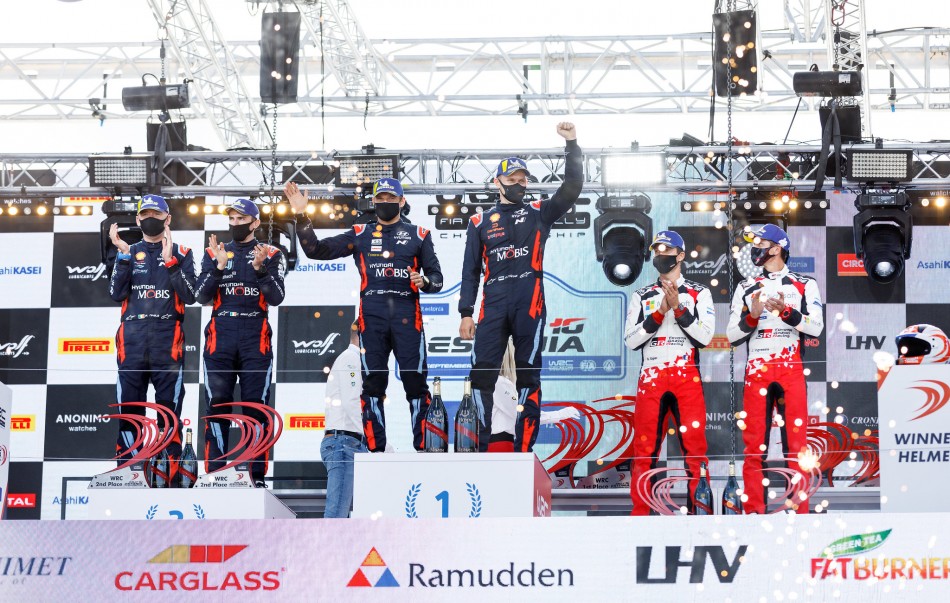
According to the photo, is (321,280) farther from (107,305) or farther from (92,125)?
(92,125)

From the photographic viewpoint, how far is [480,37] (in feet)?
36.0

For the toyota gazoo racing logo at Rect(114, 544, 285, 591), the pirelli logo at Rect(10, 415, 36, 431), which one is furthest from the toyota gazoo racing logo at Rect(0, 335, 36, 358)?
the toyota gazoo racing logo at Rect(114, 544, 285, 591)

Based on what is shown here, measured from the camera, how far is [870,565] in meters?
4.00

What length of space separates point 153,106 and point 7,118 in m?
4.49

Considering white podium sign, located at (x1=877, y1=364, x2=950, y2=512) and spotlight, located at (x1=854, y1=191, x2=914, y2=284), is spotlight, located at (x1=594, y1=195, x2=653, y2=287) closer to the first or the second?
spotlight, located at (x1=854, y1=191, x2=914, y2=284)

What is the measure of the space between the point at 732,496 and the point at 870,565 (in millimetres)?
847

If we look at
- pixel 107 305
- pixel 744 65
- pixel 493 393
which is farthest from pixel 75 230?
pixel 744 65

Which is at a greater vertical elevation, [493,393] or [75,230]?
[75,230]

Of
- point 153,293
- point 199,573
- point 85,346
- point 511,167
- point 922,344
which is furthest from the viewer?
point 85,346

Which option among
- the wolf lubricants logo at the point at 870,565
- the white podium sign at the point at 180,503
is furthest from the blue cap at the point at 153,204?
the wolf lubricants logo at the point at 870,565

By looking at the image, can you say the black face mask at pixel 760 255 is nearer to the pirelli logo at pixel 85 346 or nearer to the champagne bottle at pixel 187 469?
the champagne bottle at pixel 187 469

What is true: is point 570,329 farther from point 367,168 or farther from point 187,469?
point 187,469

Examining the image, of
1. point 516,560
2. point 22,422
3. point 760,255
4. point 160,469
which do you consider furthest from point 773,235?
point 22,422

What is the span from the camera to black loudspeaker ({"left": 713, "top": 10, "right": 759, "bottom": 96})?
7926mm
